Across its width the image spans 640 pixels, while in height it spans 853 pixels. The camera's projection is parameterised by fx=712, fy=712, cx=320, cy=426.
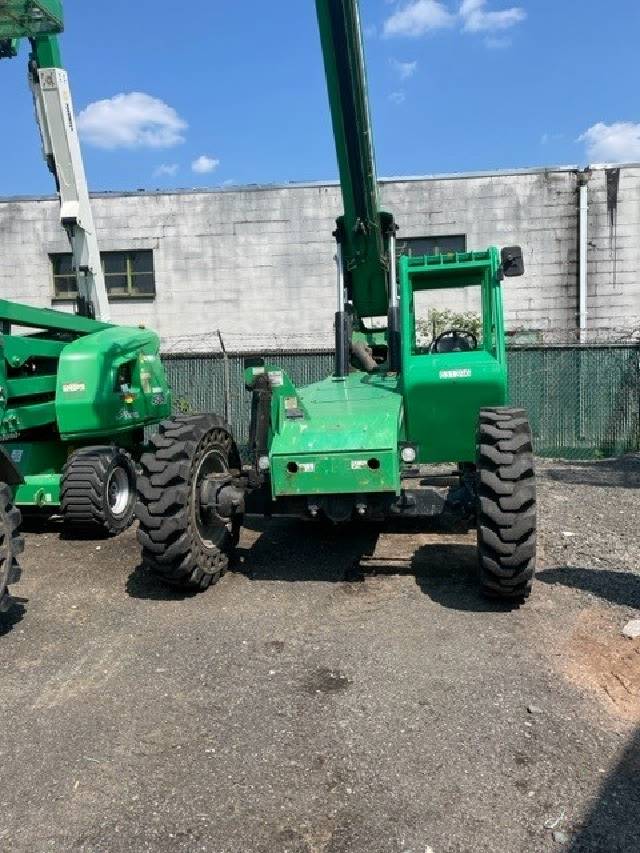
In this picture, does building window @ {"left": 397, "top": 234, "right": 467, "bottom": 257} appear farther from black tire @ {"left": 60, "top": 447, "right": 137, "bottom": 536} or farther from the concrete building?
black tire @ {"left": 60, "top": 447, "right": 137, "bottom": 536}

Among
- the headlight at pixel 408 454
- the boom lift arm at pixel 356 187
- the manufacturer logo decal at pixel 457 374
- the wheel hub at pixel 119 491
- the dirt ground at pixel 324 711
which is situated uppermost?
the boom lift arm at pixel 356 187

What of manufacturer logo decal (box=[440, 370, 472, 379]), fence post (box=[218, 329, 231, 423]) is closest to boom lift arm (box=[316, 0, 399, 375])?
manufacturer logo decal (box=[440, 370, 472, 379])

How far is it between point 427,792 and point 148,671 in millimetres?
1959

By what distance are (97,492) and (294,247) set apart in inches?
385

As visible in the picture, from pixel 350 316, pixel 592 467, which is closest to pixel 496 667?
pixel 350 316

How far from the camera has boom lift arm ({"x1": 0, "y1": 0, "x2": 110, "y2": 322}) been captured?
8.30 metres

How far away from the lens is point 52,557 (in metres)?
6.95

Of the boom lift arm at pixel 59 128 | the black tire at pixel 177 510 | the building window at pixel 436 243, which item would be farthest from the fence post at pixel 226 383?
the black tire at pixel 177 510

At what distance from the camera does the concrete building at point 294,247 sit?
14.9 metres

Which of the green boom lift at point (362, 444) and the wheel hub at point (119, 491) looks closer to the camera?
the green boom lift at point (362, 444)

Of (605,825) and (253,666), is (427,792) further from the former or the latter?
(253,666)

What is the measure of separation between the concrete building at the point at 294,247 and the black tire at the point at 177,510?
A: 10337 millimetres

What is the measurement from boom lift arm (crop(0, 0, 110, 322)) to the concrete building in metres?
6.57

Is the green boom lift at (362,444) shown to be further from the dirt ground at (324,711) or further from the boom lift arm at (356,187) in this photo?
the dirt ground at (324,711)
